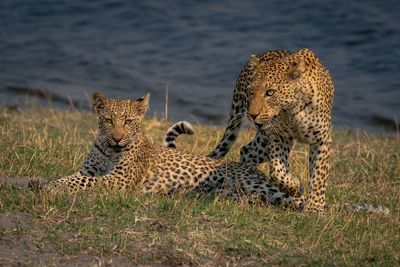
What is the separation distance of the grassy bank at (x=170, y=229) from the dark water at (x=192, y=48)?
8380mm

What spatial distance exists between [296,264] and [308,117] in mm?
2246

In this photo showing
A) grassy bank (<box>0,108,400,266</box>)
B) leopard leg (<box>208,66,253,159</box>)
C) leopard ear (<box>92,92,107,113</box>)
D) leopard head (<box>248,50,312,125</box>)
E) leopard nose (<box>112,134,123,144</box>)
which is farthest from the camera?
leopard leg (<box>208,66,253,159</box>)

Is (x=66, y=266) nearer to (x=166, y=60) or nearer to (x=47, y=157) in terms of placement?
(x=47, y=157)

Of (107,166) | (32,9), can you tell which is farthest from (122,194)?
(32,9)

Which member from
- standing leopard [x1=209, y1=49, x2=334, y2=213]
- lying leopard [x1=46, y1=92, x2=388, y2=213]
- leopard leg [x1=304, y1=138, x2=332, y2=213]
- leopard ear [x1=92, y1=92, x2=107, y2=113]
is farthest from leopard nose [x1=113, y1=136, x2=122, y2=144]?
leopard leg [x1=304, y1=138, x2=332, y2=213]

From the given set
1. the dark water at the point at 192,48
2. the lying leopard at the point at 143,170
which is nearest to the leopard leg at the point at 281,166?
the lying leopard at the point at 143,170

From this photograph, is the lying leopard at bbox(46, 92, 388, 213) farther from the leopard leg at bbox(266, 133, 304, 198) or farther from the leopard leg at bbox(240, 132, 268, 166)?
the leopard leg at bbox(240, 132, 268, 166)

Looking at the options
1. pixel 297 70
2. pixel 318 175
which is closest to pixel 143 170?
pixel 318 175

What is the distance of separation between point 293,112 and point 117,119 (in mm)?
1921

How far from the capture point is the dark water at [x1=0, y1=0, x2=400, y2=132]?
17641 mm

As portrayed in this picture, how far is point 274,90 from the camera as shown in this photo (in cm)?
647

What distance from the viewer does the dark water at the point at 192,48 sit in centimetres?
1764

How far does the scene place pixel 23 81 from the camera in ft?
63.2

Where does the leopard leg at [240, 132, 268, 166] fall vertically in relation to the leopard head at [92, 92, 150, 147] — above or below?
below
